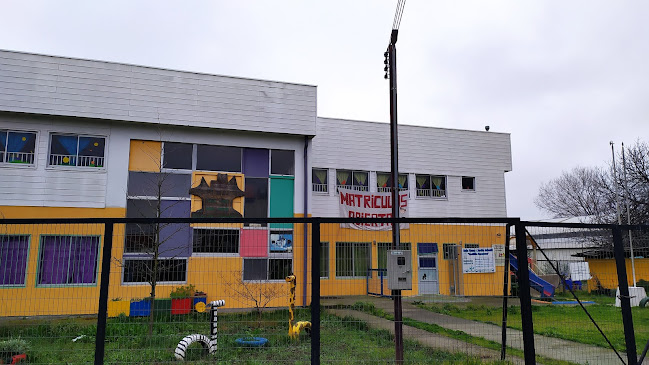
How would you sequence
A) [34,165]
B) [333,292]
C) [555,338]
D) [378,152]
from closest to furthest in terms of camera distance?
[333,292] < [555,338] < [34,165] < [378,152]

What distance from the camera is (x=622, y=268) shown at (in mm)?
6551

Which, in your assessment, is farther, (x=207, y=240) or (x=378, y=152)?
(x=378, y=152)

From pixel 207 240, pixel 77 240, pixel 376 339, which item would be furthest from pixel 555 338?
pixel 77 240

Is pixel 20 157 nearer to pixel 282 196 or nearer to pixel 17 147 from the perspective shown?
pixel 17 147

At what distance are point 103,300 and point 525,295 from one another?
5.16 meters

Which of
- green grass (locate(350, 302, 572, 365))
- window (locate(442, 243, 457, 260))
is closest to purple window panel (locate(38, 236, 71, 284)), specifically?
green grass (locate(350, 302, 572, 365))

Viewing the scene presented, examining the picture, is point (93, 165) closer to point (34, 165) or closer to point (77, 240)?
point (34, 165)

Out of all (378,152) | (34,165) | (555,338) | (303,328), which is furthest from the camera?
(378,152)

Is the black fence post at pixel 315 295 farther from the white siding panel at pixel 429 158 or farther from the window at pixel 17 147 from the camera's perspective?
the white siding panel at pixel 429 158

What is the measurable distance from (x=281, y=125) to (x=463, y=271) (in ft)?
37.8

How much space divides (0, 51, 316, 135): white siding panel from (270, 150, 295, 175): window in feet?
3.11

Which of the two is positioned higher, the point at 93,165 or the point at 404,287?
the point at 93,165

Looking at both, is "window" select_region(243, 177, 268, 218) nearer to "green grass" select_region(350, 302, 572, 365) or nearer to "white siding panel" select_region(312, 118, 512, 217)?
"white siding panel" select_region(312, 118, 512, 217)

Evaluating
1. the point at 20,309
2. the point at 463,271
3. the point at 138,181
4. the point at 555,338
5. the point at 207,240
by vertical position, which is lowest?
the point at 555,338
